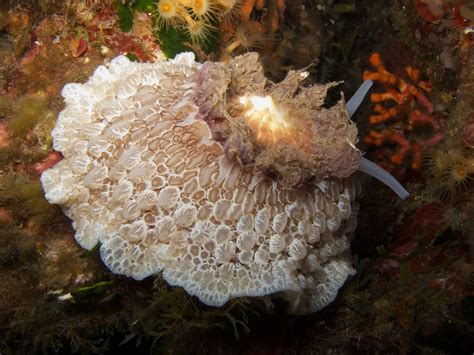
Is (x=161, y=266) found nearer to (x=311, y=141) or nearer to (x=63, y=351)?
(x=311, y=141)

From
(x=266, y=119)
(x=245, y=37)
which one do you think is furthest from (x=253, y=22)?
(x=266, y=119)

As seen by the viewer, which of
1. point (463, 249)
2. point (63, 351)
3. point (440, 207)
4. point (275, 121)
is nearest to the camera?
point (275, 121)

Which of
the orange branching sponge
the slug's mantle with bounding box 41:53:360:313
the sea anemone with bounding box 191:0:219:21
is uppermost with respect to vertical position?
the sea anemone with bounding box 191:0:219:21

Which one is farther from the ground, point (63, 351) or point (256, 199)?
point (256, 199)

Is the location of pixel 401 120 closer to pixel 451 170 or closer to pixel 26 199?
pixel 451 170

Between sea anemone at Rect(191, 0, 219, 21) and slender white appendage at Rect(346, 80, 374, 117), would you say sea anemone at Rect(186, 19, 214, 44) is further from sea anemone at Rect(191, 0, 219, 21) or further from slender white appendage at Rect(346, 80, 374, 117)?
slender white appendage at Rect(346, 80, 374, 117)

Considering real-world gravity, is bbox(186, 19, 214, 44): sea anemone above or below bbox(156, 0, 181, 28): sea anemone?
below

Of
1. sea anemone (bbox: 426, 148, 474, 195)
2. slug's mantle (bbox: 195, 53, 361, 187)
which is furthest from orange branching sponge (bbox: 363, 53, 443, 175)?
slug's mantle (bbox: 195, 53, 361, 187)

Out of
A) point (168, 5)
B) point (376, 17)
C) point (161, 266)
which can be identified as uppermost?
point (168, 5)

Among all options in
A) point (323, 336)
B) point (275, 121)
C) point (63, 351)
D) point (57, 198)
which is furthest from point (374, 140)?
point (63, 351)

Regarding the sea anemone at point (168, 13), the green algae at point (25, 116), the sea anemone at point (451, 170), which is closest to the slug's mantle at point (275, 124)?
the sea anemone at point (168, 13)
